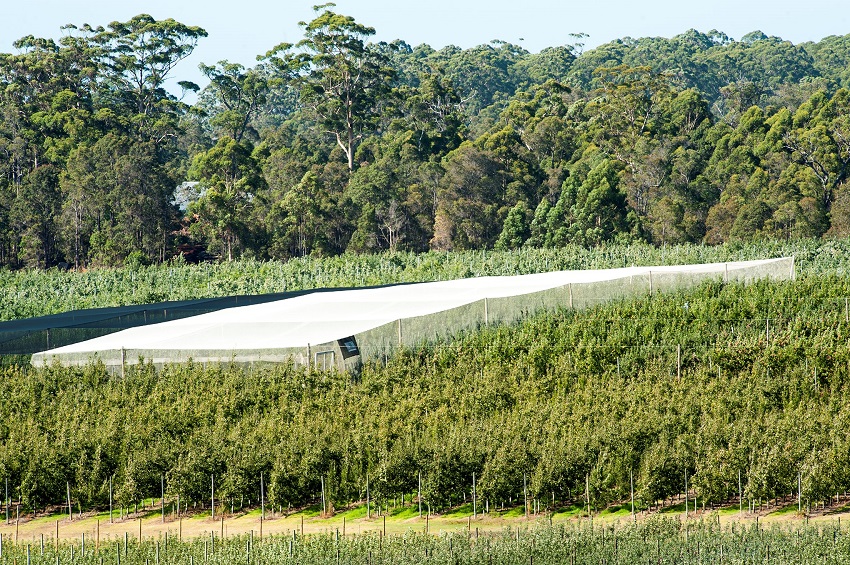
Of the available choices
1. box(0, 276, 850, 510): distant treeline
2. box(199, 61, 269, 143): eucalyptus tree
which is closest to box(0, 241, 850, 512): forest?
box(0, 276, 850, 510): distant treeline

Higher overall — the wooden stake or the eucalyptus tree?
the eucalyptus tree

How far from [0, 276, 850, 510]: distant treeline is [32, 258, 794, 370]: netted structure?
1.43 ft

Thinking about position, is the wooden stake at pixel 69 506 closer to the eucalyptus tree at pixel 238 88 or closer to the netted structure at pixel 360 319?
the netted structure at pixel 360 319

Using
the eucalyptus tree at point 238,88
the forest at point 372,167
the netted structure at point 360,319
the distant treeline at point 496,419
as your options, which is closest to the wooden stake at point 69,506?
the distant treeline at point 496,419

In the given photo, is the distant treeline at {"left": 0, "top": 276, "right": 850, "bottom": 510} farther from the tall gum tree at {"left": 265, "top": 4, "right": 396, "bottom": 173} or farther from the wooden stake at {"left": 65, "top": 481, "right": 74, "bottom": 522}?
the tall gum tree at {"left": 265, "top": 4, "right": 396, "bottom": 173}

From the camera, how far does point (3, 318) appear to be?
44750 mm

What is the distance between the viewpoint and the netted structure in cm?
2739

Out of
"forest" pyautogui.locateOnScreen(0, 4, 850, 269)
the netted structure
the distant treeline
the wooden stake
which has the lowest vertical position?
the wooden stake

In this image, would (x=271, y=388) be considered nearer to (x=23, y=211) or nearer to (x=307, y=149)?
(x=23, y=211)

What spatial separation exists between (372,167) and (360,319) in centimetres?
3511

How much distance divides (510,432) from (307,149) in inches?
2201

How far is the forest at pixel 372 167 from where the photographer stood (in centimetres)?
5903

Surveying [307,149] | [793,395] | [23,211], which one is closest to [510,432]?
[793,395]

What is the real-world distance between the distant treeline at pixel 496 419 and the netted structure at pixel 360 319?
43cm
